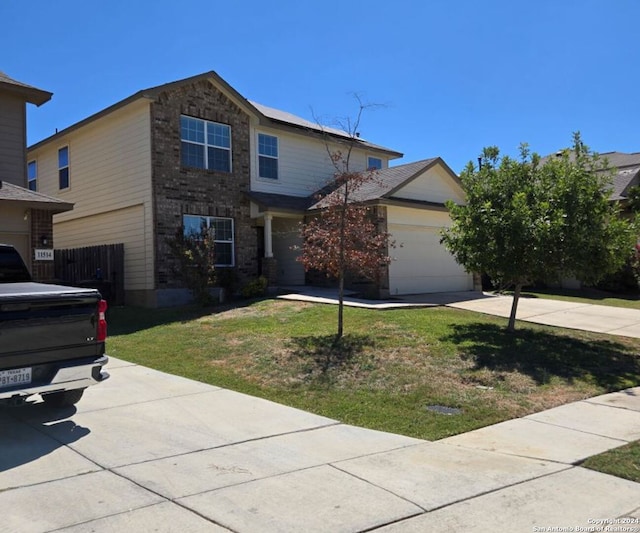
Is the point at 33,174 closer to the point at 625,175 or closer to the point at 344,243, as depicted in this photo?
the point at 344,243

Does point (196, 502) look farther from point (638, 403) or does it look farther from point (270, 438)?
point (638, 403)

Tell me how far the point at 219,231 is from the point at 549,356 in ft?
39.2

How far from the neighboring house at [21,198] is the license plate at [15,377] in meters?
8.30

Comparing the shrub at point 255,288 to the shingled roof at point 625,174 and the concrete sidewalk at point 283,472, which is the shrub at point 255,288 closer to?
the concrete sidewalk at point 283,472

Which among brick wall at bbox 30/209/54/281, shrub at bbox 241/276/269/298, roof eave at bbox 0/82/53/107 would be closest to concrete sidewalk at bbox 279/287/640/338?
shrub at bbox 241/276/269/298

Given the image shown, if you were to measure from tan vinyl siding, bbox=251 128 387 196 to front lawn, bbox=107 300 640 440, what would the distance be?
748 cm

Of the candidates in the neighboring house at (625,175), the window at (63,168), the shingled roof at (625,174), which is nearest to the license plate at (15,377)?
the window at (63,168)

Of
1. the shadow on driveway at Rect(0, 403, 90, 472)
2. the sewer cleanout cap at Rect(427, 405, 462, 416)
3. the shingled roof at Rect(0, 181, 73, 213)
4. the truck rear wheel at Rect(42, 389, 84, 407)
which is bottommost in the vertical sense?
the sewer cleanout cap at Rect(427, 405, 462, 416)

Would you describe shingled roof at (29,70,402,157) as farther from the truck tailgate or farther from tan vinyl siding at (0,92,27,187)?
the truck tailgate

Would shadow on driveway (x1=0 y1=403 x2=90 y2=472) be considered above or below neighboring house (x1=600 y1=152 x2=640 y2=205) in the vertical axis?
below

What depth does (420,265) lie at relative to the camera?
19.6 m

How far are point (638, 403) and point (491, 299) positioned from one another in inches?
412

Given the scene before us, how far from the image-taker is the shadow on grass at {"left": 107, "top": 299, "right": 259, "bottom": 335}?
14.6 metres

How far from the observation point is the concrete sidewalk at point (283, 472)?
4238 mm
